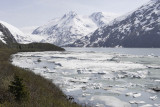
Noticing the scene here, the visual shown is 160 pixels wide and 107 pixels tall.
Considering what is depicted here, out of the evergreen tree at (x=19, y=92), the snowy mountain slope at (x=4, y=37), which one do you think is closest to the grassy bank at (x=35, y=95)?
the evergreen tree at (x=19, y=92)

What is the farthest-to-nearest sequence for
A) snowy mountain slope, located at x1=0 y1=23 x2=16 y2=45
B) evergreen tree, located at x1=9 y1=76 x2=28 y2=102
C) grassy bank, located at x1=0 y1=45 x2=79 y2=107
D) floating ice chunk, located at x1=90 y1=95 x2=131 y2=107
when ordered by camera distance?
1. snowy mountain slope, located at x1=0 y1=23 x2=16 y2=45
2. floating ice chunk, located at x1=90 y1=95 x2=131 y2=107
3. evergreen tree, located at x1=9 y1=76 x2=28 y2=102
4. grassy bank, located at x1=0 y1=45 x2=79 y2=107

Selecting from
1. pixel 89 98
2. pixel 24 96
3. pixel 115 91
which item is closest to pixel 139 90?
pixel 115 91

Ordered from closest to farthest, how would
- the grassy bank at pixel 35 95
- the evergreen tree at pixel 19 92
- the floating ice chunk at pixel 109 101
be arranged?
the grassy bank at pixel 35 95
the evergreen tree at pixel 19 92
the floating ice chunk at pixel 109 101

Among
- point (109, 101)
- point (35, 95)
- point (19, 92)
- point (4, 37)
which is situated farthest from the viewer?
point (4, 37)

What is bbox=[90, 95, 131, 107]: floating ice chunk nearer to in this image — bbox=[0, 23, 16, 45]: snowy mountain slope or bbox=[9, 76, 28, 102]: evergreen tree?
bbox=[9, 76, 28, 102]: evergreen tree

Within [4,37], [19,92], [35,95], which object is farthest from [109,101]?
[4,37]

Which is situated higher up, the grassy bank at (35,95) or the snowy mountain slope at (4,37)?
the snowy mountain slope at (4,37)

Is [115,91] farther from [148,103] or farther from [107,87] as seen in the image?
[148,103]

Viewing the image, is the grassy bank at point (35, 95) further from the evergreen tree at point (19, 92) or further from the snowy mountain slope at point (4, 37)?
the snowy mountain slope at point (4, 37)

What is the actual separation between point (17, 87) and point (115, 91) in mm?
12703

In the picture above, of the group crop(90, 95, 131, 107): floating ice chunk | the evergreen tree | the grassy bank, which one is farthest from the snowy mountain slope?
the evergreen tree

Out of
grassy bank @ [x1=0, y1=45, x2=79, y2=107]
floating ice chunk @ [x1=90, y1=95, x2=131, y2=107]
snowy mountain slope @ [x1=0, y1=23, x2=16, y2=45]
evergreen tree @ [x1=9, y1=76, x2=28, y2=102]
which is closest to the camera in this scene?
grassy bank @ [x1=0, y1=45, x2=79, y2=107]

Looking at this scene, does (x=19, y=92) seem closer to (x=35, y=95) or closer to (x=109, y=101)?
(x=35, y=95)

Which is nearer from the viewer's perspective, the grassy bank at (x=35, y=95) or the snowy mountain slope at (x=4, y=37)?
the grassy bank at (x=35, y=95)
